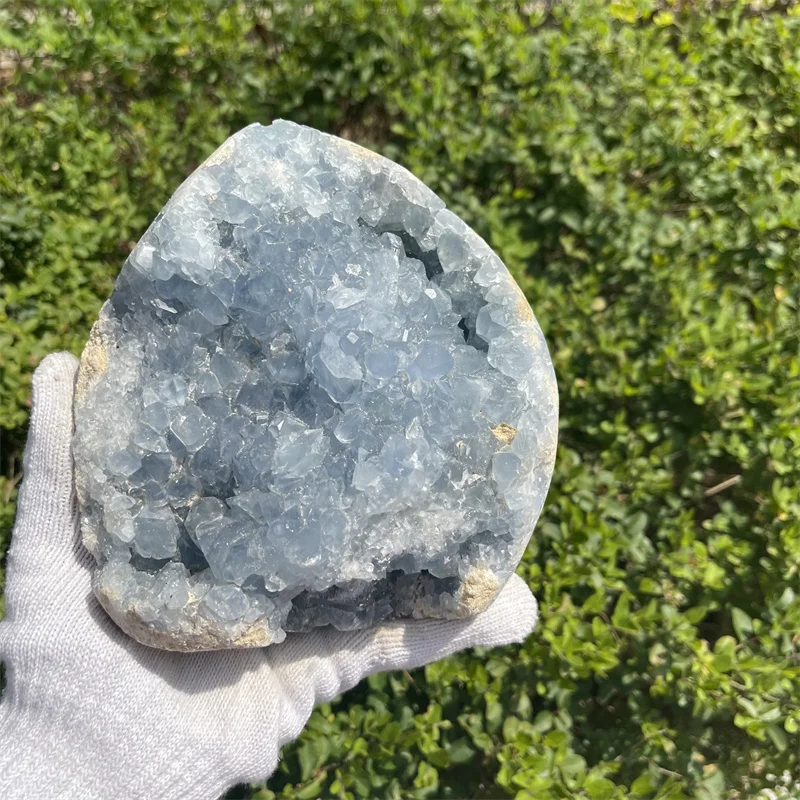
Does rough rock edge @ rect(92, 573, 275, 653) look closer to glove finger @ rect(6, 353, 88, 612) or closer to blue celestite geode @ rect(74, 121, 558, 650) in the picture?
blue celestite geode @ rect(74, 121, 558, 650)

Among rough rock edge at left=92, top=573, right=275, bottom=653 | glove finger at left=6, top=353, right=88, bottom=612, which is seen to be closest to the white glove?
glove finger at left=6, top=353, right=88, bottom=612

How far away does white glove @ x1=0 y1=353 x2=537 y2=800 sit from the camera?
1.54m

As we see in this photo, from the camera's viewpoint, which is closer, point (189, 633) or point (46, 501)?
point (189, 633)

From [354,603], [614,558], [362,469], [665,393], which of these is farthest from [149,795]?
[665,393]

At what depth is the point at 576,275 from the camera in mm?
2619

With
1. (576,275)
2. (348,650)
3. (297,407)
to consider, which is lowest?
(348,650)

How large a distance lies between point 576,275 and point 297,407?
155cm

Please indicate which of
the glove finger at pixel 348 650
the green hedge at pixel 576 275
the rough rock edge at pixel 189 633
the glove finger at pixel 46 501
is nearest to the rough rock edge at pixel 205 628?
the rough rock edge at pixel 189 633

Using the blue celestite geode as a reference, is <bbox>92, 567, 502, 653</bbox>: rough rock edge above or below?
below

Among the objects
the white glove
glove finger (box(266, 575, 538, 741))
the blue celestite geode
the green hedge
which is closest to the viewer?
the blue celestite geode

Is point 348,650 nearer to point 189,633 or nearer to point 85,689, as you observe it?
point 189,633

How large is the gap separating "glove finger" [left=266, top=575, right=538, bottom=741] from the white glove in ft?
0.13

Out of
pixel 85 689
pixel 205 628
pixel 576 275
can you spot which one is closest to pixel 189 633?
pixel 205 628

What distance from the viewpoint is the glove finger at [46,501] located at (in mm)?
1596
